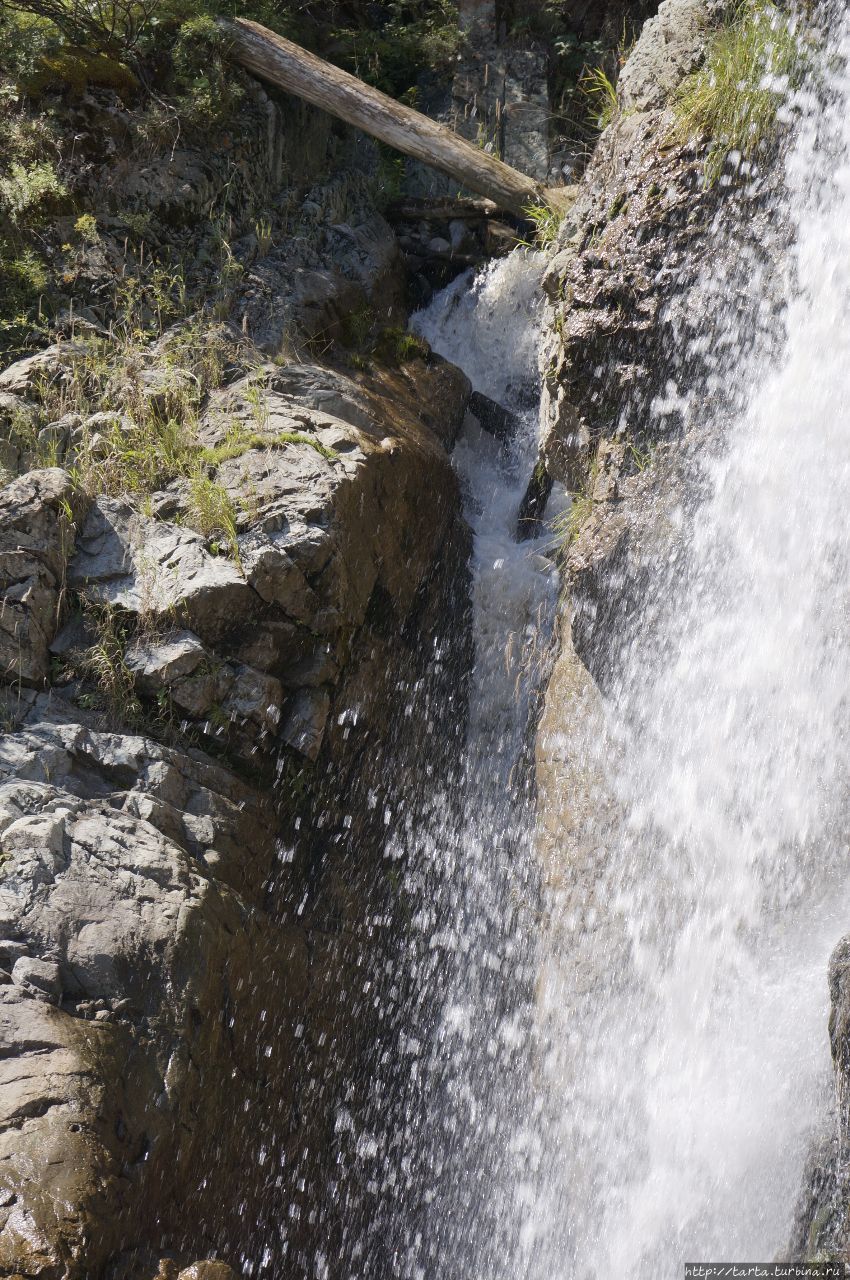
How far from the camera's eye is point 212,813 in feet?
13.7

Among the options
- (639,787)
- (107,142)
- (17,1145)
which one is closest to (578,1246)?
(639,787)

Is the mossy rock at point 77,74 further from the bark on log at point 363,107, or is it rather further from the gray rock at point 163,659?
the gray rock at point 163,659

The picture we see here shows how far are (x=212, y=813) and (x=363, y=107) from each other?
528 cm

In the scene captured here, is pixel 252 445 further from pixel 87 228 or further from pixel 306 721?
pixel 87 228

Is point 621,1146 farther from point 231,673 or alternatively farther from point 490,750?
point 231,673

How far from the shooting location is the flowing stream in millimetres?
3582

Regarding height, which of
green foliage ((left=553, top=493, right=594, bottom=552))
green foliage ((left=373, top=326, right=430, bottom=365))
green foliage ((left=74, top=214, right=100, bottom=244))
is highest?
green foliage ((left=74, top=214, right=100, bottom=244))

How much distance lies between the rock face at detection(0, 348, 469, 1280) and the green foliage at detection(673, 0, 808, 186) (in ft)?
7.07

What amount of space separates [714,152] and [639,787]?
2.99 metres

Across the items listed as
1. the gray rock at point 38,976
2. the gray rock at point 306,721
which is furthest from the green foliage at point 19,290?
the gray rock at point 38,976

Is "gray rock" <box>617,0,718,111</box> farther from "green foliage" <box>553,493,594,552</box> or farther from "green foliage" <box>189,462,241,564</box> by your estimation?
"green foliage" <box>189,462,241,564</box>

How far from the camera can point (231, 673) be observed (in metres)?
4.50

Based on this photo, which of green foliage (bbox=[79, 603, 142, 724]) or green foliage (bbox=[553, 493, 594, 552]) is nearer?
green foliage (bbox=[79, 603, 142, 724])

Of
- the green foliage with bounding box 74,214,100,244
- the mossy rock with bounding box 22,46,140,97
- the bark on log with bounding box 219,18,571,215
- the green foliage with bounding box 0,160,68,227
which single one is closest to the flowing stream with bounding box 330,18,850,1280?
→ the bark on log with bounding box 219,18,571,215
